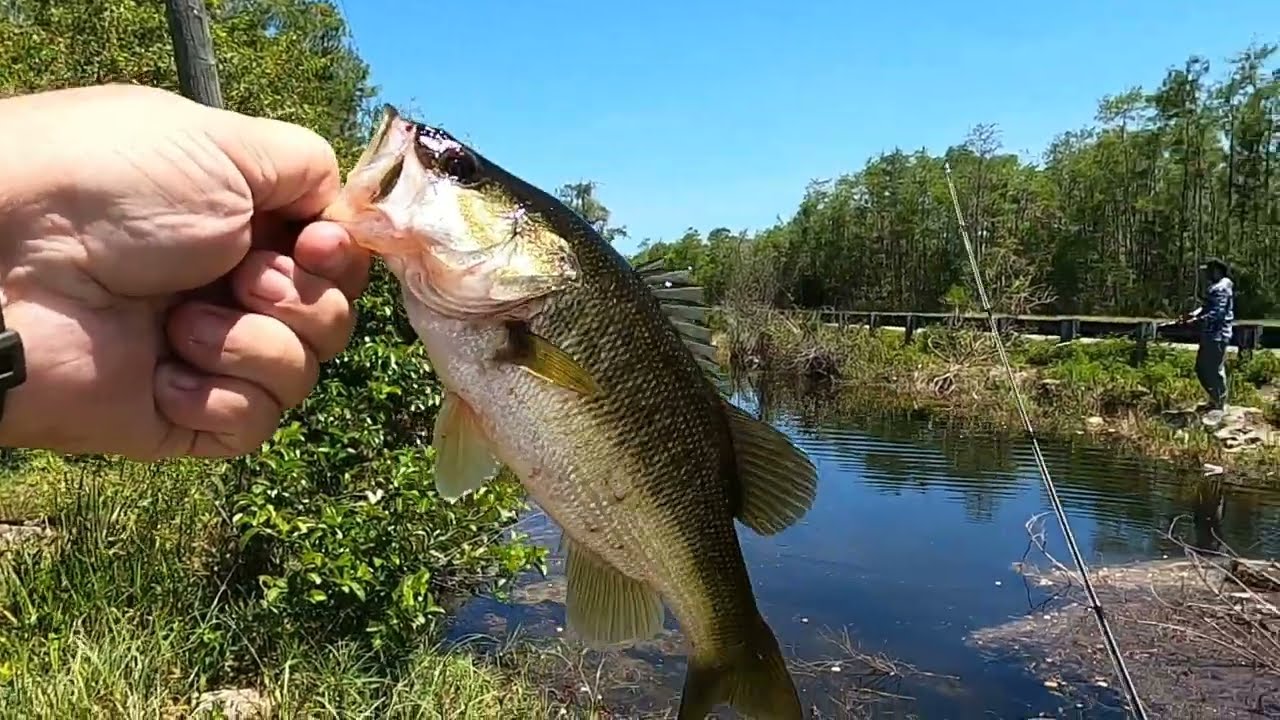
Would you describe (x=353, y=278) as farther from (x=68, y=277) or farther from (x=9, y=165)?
(x=9, y=165)

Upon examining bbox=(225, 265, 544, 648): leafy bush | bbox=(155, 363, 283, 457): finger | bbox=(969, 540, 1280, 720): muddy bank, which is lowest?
bbox=(969, 540, 1280, 720): muddy bank

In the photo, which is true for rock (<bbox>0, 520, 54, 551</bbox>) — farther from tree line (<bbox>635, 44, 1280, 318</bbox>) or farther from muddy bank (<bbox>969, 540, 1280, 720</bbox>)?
tree line (<bbox>635, 44, 1280, 318</bbox>)

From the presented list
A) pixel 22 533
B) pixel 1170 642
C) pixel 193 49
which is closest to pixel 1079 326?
pixel 1170 642

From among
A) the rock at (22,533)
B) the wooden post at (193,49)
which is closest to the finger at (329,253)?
the wooden post at (193,49)

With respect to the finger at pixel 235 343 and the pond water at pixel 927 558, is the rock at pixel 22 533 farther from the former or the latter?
the finger at pixel 235 343

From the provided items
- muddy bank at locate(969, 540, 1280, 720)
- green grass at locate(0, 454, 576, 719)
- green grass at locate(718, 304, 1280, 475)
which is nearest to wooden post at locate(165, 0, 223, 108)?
green grass at locate(0, 454, 576, 719)

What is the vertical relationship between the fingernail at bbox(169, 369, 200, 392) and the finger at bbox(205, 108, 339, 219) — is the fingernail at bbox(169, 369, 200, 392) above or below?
below
